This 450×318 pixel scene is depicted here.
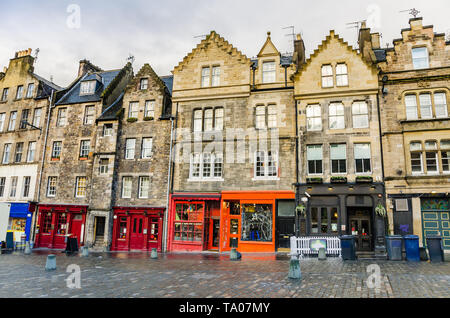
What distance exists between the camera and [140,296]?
953cm

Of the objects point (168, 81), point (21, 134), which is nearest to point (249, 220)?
point (168, 81)

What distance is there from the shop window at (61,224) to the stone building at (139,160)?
4548mm

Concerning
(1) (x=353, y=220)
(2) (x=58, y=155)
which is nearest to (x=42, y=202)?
(2) (x=58, y=155)

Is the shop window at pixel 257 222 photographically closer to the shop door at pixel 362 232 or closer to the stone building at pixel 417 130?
the shop door at pixel 362 232

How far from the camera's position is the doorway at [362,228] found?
2042 cm

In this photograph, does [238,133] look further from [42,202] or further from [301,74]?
[42,202]

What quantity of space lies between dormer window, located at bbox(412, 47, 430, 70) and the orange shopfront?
1212 cm

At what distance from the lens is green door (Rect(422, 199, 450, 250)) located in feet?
63.6

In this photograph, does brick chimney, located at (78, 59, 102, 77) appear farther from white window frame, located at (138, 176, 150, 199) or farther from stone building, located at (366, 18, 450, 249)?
stone building, located at (366, 18, 450, 249)

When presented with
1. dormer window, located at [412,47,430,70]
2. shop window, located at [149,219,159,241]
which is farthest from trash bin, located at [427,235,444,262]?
shop window, located at [149,219,159,241]

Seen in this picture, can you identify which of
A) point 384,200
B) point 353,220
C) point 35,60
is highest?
point 35,60

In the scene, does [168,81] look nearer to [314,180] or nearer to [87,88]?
[87,88]

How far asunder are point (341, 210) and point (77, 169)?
71.3ft
